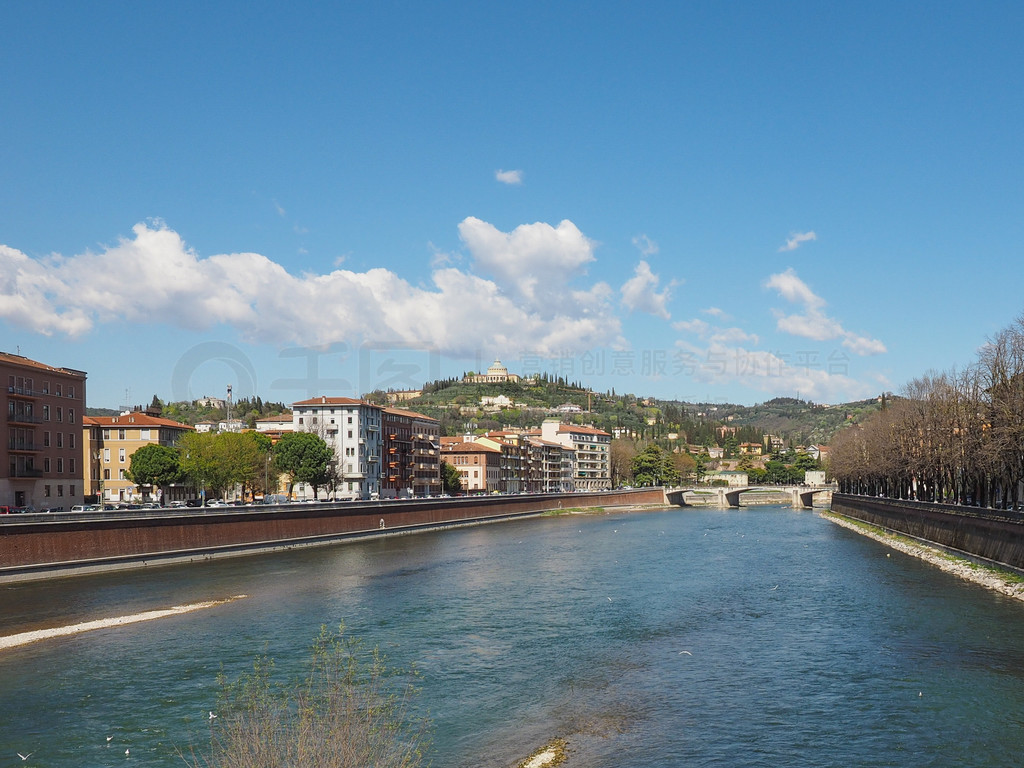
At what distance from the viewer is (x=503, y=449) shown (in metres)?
186

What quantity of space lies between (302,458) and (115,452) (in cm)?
2958

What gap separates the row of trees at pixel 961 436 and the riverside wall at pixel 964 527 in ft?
9.83

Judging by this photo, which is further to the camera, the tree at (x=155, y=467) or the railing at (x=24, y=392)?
the tree at (x=155, y=467)

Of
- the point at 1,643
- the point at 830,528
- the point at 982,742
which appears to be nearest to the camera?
the point at 982,742

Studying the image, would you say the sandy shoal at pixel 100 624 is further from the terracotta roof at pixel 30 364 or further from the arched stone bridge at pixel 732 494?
the arched stone bridge at pixel 732 494

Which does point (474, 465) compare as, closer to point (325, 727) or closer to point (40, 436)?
point (40, 436)

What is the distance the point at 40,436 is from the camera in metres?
78.4

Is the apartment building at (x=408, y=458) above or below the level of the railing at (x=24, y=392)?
below

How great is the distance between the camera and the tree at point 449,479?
165 metres

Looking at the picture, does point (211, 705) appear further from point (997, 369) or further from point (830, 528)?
point (830, 528)

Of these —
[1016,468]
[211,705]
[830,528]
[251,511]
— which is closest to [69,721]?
[211,705]

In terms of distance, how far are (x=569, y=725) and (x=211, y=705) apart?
10833 mm

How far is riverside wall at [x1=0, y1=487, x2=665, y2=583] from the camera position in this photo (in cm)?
5169

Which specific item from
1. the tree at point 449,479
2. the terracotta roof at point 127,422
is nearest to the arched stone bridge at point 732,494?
the tree at point 449,479
